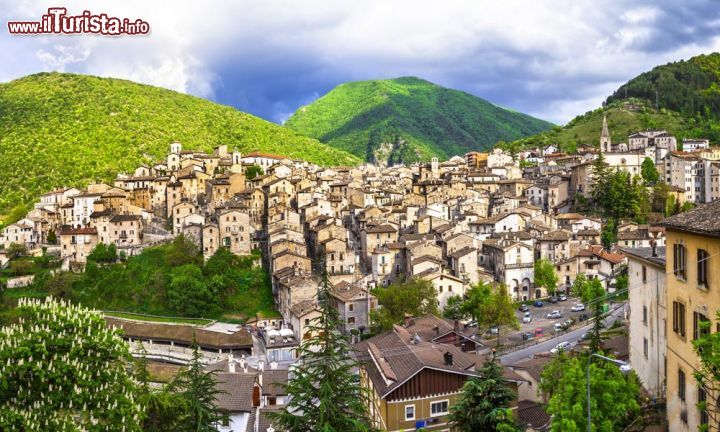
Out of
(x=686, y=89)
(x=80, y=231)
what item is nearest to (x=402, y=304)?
(x=80, y=231)

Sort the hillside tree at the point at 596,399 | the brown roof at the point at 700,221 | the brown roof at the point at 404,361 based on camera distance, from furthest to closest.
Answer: the brown roof at the point at 404,361, the hillside tree at the point at 596,399, the brown roof at the point at 700,221

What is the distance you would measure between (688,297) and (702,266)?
124 centimetres

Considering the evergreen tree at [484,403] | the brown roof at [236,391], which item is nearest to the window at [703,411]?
the evergreen tree at [484,403]

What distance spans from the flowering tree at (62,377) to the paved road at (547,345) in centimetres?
2933

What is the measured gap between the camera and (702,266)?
1538cm

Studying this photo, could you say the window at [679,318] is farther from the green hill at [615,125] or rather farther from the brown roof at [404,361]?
the green hill at [615,125]

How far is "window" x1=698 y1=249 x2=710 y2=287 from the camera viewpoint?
15164 millimetres

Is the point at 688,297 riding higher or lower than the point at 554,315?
higher

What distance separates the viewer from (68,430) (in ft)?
44.1

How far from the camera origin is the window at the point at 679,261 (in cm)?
1651

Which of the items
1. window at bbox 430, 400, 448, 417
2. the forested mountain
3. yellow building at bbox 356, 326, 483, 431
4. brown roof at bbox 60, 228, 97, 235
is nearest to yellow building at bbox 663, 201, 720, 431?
yellow building at bbox 356, 326, 483, 431

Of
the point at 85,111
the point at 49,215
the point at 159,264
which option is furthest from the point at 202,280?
the point at 85,111

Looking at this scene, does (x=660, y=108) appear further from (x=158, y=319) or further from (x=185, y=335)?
(x=185, y=335)

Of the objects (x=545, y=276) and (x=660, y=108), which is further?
(x=660, y=108)
